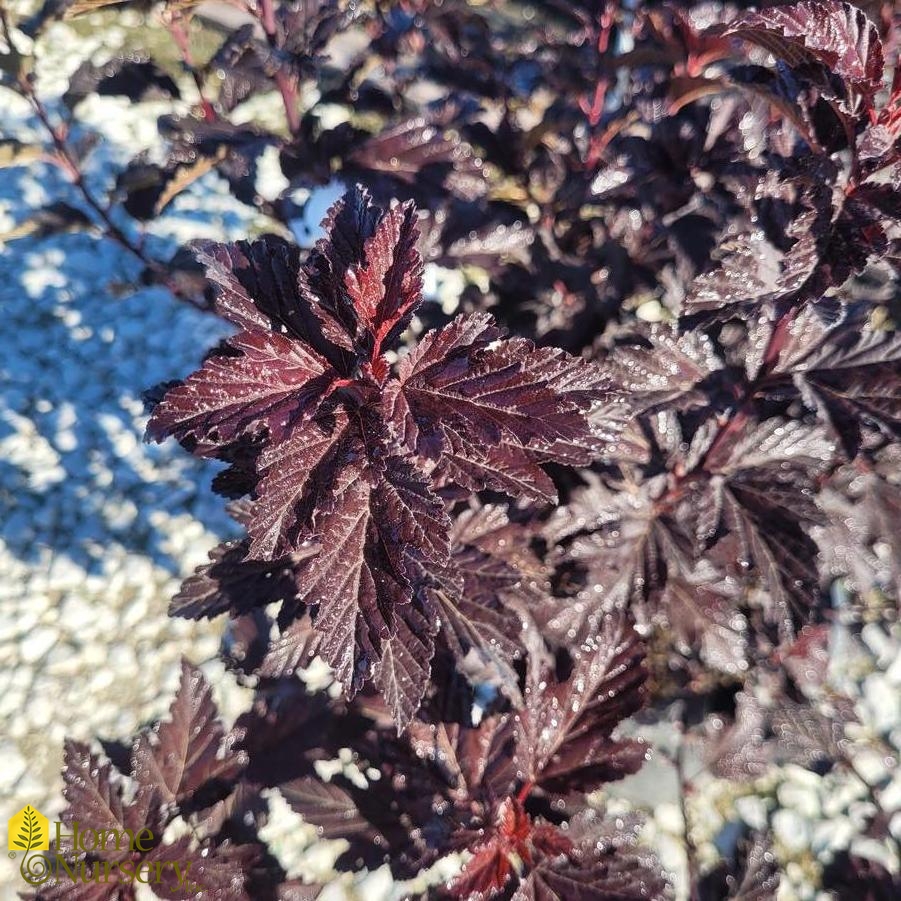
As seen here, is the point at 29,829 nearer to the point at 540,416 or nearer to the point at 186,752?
the point at 186,752

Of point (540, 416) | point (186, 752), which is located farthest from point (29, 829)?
point (540, 416)

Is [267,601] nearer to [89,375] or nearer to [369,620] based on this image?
[369,620]

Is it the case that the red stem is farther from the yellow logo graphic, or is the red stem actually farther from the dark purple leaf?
the yellow logo graphic

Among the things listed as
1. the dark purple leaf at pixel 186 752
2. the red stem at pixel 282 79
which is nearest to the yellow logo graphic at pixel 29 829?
the dark purple leaf at pixel 186 752

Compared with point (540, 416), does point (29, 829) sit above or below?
below


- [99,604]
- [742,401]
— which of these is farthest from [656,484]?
[99,604]

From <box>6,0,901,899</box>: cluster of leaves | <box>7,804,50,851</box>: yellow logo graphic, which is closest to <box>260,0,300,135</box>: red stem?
<box>6,0,901,899</box>: cluster of leaves
